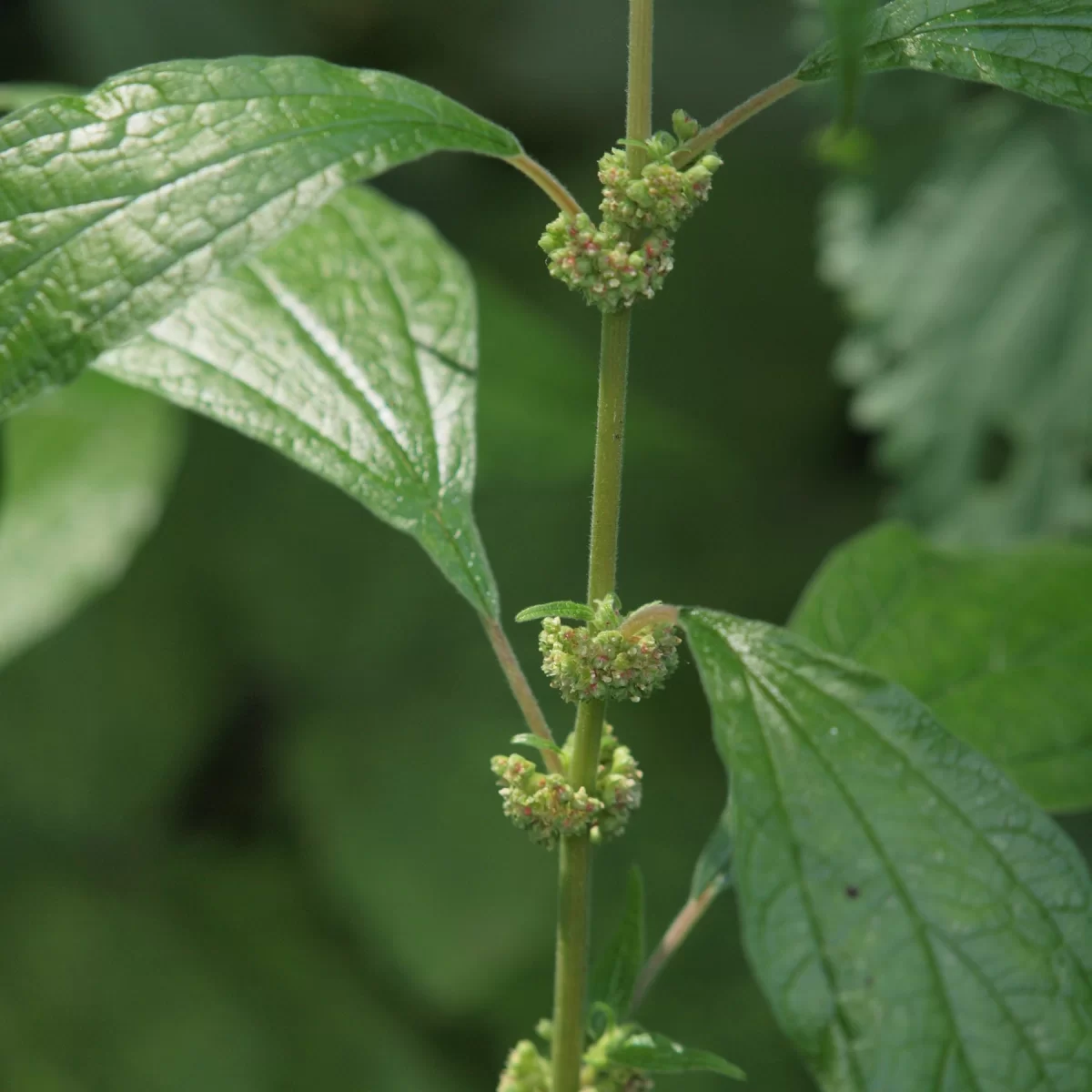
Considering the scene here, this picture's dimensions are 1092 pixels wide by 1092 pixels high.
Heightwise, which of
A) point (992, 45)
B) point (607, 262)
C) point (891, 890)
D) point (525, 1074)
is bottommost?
point (525, 1074)

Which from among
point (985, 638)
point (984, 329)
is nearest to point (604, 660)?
point (985, 638)

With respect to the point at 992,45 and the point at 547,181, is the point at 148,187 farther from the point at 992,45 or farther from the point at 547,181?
the point at 992,45

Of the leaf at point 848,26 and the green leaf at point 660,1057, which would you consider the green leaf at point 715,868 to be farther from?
the leaf at point 848,26

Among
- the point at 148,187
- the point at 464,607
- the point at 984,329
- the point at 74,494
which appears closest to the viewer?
the point at 148,187

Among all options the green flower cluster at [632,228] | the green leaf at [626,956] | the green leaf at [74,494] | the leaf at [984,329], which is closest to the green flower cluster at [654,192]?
the green flower cluster at [632,228]

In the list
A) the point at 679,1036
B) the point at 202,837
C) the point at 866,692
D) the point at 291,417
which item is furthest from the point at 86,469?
the point at 866,692

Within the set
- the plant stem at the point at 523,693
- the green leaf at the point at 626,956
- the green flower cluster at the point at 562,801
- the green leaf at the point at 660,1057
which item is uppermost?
the plant stem at the point at 523,693

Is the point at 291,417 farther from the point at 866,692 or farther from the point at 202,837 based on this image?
the point at 202,837
